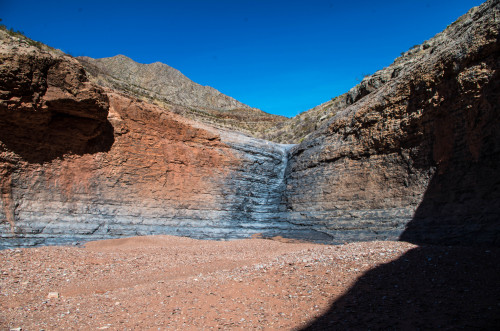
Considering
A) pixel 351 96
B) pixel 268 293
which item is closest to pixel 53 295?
pixel 268 293

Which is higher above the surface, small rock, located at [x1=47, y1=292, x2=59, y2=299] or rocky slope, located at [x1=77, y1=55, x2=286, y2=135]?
rocky slope, located at [x1=77, y1=55, x2=286, y2=135]

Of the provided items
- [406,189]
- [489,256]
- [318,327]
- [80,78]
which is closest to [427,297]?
[318,327]

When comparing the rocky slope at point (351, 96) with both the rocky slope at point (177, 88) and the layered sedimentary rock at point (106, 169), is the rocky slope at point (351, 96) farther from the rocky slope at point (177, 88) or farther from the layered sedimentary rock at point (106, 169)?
the layered sedimentary rock at point (106, 169)

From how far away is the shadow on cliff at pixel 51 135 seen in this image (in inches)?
327

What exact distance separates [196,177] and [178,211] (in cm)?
177

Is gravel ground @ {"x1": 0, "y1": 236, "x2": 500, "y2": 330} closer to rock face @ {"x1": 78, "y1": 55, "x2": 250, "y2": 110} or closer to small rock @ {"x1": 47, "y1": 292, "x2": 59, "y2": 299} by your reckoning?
small rock @ {"x1": 47, "y1": 292, "x2": 59, "y2": 299}

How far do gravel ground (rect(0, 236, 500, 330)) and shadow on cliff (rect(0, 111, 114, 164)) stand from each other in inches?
143

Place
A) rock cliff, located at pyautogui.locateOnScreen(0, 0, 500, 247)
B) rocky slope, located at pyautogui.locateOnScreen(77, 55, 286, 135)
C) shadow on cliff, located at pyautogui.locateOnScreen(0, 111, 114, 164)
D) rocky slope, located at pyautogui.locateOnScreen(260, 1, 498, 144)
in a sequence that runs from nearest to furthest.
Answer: rock cliff, located at pyautogui.locateOnScreen(0, 0, 500, 247) < shadow on cliff, located at pyautogui.locateOnScreen(0, 111, 114, 164) < rocky slope, located at pyautogui.locateOnScreen(260, 1, 498, 144) < rocky slope, located at pyautogui.locateOnScreen(77, 55, 286, 135)

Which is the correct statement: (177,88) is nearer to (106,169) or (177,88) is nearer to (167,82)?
(167,82)

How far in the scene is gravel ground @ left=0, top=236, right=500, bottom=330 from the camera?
3.20 meters

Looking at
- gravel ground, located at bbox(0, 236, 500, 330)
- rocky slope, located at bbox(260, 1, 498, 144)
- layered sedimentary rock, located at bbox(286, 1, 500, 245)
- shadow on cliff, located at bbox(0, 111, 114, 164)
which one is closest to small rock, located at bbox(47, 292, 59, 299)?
gravel ground, located at bbox(0, 236, 500, 330)

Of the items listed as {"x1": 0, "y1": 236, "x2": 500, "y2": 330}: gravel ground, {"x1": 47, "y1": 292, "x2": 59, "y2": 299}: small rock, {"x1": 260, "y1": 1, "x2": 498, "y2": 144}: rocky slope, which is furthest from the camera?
{"x1": 260, "y1": 1, "x2": 498, "y2": 144}: rocky slope

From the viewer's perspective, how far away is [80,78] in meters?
9.42

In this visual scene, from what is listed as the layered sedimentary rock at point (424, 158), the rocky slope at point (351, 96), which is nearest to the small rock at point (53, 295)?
the layered sedimentary rock at point (424, 158)
